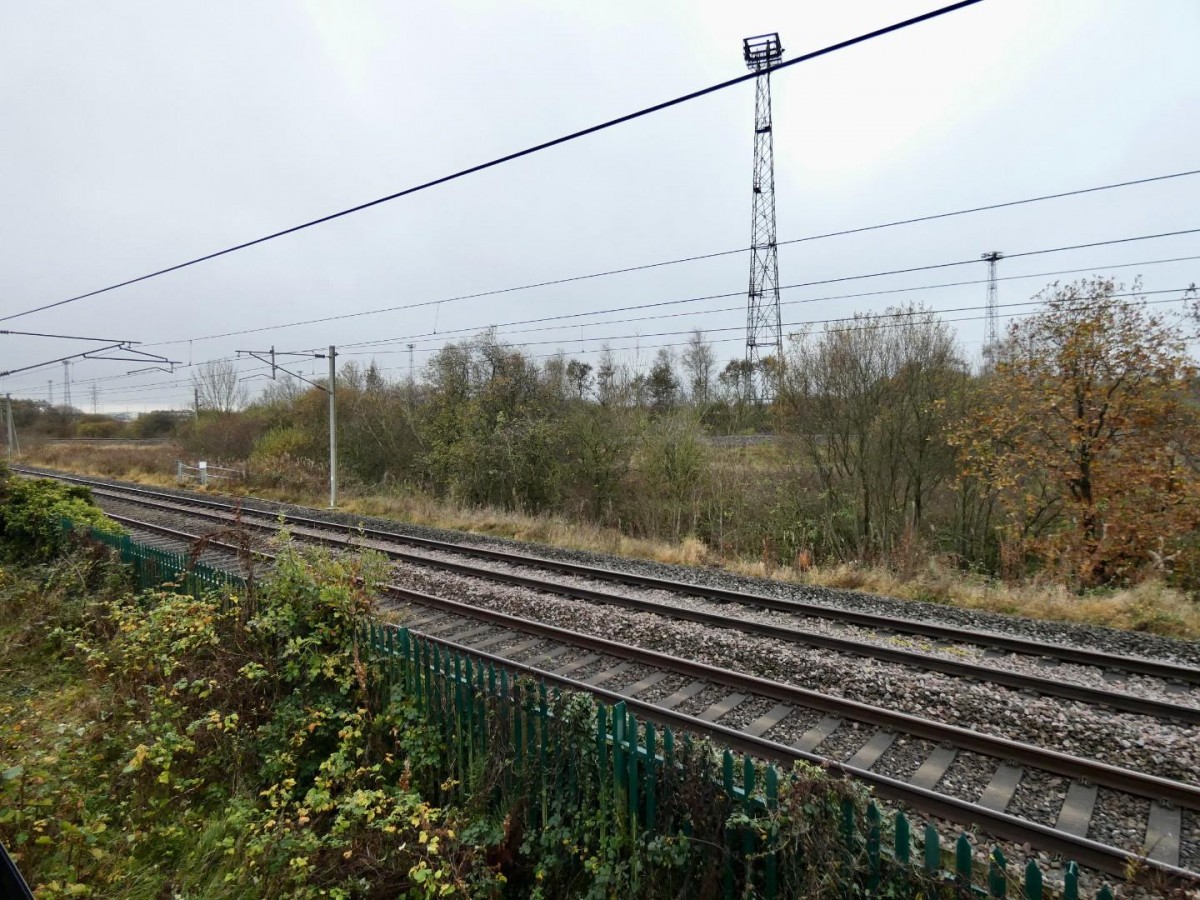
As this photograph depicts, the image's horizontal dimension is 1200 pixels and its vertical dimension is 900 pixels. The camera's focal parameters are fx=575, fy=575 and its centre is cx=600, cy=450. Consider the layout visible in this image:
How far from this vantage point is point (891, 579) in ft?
34.1

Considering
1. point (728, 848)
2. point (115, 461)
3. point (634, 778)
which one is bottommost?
point (728, 848)

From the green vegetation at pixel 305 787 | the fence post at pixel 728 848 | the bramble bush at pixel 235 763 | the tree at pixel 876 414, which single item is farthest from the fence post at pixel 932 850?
the tree at pixel 876 414

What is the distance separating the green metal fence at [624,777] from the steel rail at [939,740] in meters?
0.31

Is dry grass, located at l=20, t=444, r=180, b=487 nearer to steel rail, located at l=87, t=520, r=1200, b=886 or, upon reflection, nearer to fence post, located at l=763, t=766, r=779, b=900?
steel rail, located at l=87, t=520, r=1200, b=886

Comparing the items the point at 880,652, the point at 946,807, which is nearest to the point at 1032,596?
the point at 880,652

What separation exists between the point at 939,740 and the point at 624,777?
3068 millimetres

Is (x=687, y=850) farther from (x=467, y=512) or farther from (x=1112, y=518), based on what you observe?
(x=467, y=512)

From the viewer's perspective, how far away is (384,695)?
4961 millimetres

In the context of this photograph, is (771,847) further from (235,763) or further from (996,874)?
(235,763)

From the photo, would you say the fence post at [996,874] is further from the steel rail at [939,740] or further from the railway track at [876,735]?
the steel rail at [939,740]

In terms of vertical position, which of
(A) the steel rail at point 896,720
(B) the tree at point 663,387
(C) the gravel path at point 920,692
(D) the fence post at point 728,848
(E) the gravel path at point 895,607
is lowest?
(E) the gravel path at point 895,607

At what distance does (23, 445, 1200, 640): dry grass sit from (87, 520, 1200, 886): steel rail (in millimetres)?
5021

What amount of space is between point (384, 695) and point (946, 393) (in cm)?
1401

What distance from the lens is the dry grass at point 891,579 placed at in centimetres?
817
